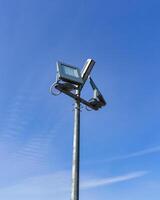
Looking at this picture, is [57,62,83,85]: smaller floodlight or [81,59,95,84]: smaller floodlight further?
[81,59,95,84]: smaller floodlight

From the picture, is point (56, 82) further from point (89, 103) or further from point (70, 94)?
point (89, 103)

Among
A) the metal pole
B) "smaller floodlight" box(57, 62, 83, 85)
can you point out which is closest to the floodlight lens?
"smaller floodlight" box(57, 62, 83, 85)

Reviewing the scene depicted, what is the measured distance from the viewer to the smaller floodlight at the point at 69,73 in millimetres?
8594

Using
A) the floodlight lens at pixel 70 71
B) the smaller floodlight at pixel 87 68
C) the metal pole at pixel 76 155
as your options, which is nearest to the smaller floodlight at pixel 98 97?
the smaller floodlight at pixel 87 68

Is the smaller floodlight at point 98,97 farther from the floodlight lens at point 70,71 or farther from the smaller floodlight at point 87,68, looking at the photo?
the floodlight lens at point 70,71

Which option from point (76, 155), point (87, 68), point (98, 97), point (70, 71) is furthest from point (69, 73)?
point (76, 155)

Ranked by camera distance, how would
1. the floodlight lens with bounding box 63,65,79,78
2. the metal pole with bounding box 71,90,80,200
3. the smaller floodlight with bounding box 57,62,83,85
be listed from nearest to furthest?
1. the metal pole with bounding box 71,90,80,200
2. the smaller floodlight with bounding box 57,62,83,85
3. the floodlight lens with bounding box 63,65,79,78

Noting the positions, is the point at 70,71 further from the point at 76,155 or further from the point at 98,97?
the point at 76,155

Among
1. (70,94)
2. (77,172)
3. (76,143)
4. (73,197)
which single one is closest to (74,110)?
(70,94)

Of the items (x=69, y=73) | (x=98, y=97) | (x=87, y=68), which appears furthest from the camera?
(x=87, y=68)

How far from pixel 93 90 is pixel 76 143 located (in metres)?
2.34

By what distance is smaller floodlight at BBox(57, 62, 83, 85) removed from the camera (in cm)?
859

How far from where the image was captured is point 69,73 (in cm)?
888

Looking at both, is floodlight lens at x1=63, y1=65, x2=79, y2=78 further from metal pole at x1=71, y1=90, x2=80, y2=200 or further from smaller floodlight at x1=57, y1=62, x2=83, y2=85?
metal pole at x1=71, y1=90, x2=80, y2=200
